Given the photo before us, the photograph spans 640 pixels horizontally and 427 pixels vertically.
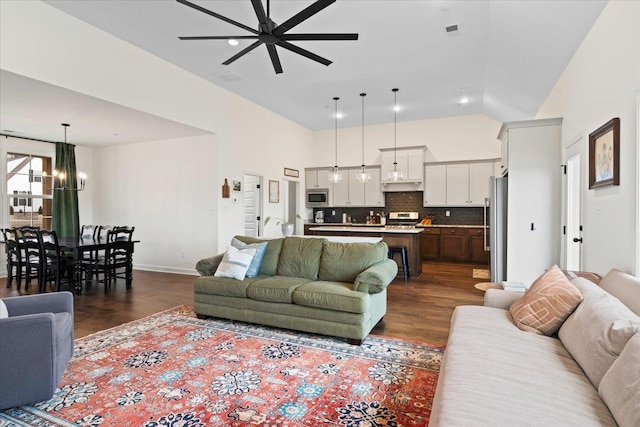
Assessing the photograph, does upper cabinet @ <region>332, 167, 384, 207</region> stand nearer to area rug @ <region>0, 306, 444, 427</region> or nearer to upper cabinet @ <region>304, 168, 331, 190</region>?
upper cabinet @ <region>304, 168, 331, 190</region>

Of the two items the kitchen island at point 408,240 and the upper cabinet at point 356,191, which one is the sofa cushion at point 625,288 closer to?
the kitchen island at point 408,240

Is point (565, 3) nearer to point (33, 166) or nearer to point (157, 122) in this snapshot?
point (157, 122)

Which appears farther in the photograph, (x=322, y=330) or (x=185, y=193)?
(x=185, y=193)

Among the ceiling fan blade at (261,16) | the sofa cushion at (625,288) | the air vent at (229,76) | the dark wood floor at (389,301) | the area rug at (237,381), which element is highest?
the air vent at (229,76)

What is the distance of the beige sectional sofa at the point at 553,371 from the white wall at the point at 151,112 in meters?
4.95

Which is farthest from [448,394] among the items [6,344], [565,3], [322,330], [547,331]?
[565,3]

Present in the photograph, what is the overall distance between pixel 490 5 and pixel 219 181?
4901 millimetres

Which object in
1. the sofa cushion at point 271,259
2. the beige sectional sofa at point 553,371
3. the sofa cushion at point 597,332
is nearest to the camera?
the beige sectional sofa at point 553,371

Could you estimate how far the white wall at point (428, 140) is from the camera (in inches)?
319

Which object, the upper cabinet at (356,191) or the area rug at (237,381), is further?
the upper cabinet at (356,191)

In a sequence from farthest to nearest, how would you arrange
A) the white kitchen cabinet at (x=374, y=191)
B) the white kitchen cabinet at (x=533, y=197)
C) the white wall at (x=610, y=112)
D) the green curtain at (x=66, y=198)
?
the white kitchen cabinet at (x=374, y=191) → the green curtain at (x=66, y=198) → the white kitchen cabinet at (x=533, y=197) → the white wall at (x=610, y=112)

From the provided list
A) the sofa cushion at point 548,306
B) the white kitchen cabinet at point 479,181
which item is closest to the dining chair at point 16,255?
the sofa cushion at point 548,306

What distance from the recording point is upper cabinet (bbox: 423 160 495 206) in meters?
7.96

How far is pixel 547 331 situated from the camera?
219 centimetres
